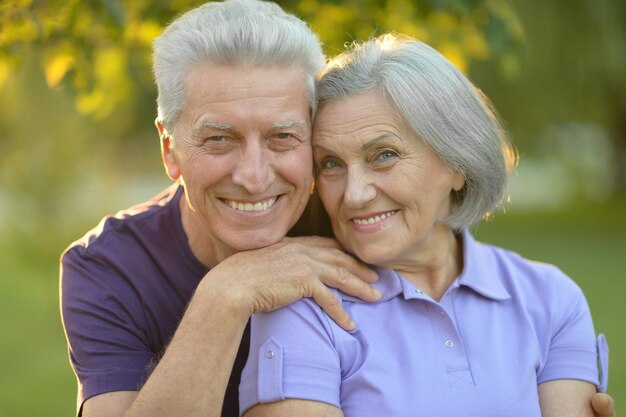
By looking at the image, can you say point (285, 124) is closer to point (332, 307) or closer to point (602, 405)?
point (332, 307)

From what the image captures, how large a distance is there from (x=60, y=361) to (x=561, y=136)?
7.95 m

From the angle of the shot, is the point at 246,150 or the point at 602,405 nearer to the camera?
the point at 246,150

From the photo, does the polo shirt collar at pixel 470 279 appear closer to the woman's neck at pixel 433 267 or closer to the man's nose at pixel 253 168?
the woman's neck at pixel 433 267

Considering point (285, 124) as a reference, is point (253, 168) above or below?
below

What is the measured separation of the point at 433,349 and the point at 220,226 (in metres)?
0.72

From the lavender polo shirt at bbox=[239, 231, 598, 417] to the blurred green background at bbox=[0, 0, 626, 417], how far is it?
30.8 inches

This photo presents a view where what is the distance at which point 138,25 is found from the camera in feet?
12.8

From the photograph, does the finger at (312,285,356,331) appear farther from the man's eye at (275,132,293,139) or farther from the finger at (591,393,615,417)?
the finger at (591,393,615,417)

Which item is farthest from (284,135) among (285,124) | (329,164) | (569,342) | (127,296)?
(569,342)

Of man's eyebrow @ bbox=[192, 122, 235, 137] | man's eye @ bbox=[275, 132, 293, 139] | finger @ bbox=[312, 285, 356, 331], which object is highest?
man's eyebrow @ bbox=[192, 122, 235, 137]

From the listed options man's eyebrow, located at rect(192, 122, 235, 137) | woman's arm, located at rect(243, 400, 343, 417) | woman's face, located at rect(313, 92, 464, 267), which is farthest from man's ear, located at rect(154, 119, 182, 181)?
woman's arm, located at rect(243, 400, 343, 417)

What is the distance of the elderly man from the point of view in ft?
8.23

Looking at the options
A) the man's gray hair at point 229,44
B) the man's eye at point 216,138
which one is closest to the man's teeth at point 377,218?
the man's gray hair at point 229,44

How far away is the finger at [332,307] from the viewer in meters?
2.58
